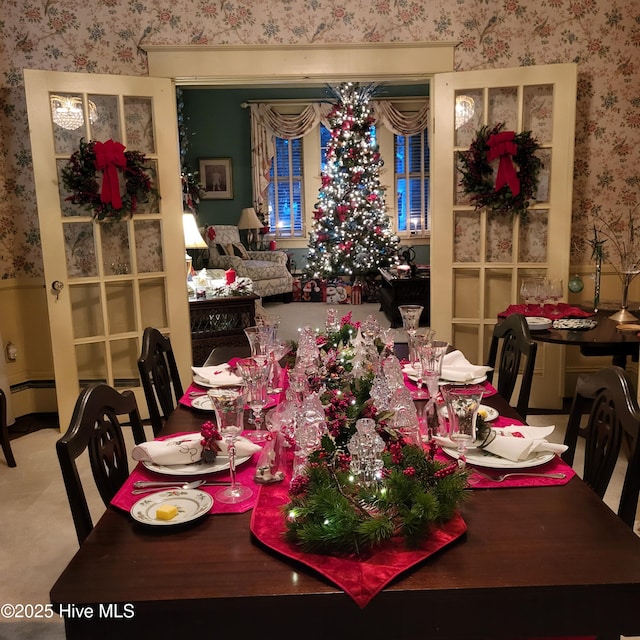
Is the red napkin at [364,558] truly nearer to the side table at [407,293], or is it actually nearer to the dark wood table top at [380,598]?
the dark wood table top at [380,598]

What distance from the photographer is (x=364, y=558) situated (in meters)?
1.08

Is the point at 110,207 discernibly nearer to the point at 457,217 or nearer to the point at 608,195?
the point at 457,217

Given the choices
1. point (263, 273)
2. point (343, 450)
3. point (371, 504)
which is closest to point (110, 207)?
point (343, 450)

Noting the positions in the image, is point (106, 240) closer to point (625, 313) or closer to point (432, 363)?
point (432, 363)

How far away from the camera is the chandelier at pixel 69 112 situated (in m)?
3.62

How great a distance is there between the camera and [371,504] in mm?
1162

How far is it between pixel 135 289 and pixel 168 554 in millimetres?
2937

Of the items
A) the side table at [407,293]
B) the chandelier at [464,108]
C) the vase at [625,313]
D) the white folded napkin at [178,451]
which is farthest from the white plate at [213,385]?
the side table at [407,293]

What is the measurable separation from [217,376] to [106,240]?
6.28ft

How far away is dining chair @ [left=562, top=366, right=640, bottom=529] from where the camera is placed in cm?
A: 143

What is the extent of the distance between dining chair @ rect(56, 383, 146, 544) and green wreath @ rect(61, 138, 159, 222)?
2164 mm

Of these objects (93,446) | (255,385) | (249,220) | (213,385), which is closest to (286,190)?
(249,220)

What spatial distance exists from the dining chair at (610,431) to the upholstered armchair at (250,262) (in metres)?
6.68

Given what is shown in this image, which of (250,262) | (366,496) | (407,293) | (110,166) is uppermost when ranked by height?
(110,166)
